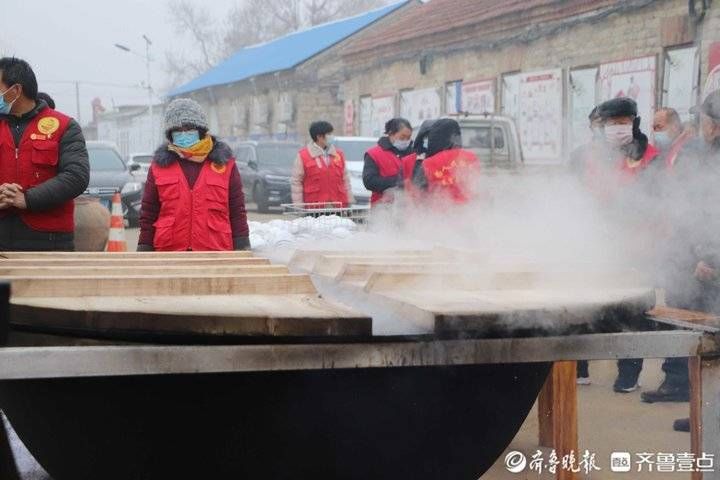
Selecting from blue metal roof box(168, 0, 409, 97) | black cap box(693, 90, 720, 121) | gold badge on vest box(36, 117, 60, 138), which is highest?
blue metal roof box(168, 0, 409, 97)

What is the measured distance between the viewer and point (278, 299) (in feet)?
8.75

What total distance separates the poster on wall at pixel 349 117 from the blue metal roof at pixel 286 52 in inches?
210

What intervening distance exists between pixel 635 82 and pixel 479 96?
17.7 ft

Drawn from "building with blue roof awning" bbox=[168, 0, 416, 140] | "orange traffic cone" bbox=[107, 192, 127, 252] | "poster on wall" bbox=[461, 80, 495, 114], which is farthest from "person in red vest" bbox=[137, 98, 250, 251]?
"building with blue roof awning" bbox=[168, 0, 416, 140]

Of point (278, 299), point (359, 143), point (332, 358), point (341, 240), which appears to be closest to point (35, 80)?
point (341, 240)

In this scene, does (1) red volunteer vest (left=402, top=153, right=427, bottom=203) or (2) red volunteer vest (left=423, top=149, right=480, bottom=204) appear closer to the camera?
(2) red volunteer vest (left=423, top=149, right=480, bottom=204)

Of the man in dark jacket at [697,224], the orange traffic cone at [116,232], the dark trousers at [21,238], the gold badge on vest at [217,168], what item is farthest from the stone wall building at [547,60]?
the dark trousers at [21,238]

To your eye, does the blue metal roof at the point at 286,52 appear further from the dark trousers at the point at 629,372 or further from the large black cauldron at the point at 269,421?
the large black cauldron at the point at 269,421

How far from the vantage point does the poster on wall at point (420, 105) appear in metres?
22.7

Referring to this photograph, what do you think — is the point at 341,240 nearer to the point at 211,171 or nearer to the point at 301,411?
the point at 211,171

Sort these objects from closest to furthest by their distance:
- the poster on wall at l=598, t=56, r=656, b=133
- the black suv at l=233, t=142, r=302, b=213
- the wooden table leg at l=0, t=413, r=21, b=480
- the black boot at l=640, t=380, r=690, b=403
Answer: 1. the wooden table leg at l=0, t=413, r=21, b=480
2. the black boot at l=640, t=380, r=690, b=403
3. the poster on wall at l=598, t=56, r=656, b=133
4. the black suv at l=233, t=142, r=302, b=213

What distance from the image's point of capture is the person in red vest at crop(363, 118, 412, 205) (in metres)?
8.07

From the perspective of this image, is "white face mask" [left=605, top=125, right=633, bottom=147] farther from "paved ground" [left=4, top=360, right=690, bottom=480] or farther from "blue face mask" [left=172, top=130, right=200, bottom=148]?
"blue face mask" [left=172, top=130, right=200, bottom=148]

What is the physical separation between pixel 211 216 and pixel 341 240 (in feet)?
2.24
